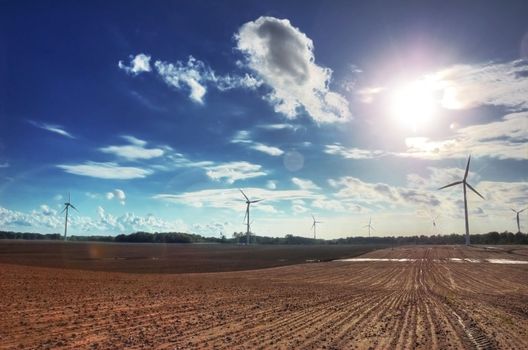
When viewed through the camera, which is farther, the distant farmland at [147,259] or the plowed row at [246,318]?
the distant farmland at [147,259]

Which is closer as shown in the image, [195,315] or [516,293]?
[195,315]

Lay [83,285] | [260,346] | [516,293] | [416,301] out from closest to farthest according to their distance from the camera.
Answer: [260,346]
[416,301]
[83,285]
[516,293]

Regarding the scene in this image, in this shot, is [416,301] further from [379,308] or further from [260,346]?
[260,346]

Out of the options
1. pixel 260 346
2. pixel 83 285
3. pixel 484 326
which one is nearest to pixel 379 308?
pixel 484 326

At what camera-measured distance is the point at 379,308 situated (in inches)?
886

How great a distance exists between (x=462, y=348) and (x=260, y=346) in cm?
613

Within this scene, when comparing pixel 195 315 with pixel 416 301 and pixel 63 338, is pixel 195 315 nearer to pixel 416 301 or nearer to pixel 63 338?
pixel 63 338

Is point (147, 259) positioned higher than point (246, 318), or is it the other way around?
point (246, 318)

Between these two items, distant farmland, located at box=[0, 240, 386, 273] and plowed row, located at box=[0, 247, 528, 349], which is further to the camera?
distant farmland, located at box=[0, 240, 386, 273]

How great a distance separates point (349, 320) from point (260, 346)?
6.32 metres

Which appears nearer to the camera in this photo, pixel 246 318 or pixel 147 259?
pixel 246 318

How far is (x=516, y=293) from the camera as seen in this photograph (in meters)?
31.5

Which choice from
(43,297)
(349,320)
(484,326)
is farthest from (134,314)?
(484,326)

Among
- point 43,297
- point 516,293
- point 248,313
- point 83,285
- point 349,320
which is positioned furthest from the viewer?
point 516,293
